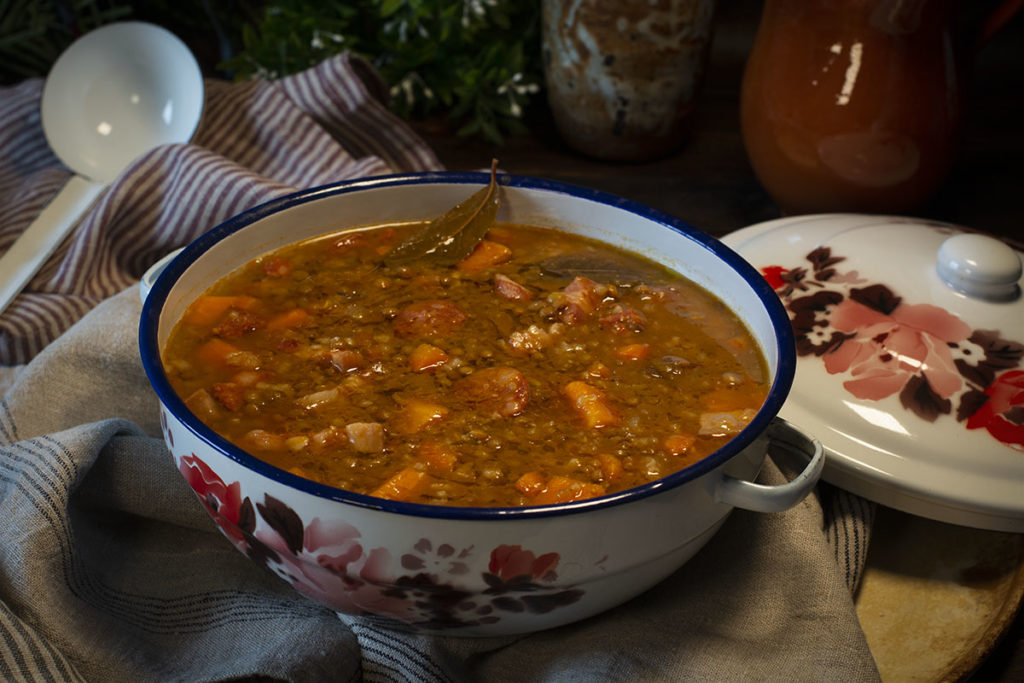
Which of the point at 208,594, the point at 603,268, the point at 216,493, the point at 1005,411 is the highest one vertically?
the point at 216,493

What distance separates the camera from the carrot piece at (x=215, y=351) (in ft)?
5.33

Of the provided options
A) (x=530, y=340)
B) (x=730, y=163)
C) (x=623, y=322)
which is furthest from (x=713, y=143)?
(x=530, y=340)

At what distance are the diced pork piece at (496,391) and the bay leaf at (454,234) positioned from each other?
0.40 metres

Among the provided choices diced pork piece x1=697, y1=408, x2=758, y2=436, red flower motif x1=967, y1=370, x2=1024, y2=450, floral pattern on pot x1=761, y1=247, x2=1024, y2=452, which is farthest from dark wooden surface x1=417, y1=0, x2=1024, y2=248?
diced pork piece x1=697, y1=408, x2=758, y2=436

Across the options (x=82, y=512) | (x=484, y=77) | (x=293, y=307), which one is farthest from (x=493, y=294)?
(x=484, y=77)

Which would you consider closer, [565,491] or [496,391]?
[565,491]

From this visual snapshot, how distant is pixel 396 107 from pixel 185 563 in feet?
6.70

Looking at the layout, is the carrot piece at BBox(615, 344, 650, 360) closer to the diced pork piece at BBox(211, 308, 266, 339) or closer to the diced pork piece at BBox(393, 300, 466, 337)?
the diced pork piece at BBox(393, 300, 466, 337)

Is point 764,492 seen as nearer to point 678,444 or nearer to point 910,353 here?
point 678,444

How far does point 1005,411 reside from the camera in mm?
1762

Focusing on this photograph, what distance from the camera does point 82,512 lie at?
1.75 m

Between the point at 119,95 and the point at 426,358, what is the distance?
198cm

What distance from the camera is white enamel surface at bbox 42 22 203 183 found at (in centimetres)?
299

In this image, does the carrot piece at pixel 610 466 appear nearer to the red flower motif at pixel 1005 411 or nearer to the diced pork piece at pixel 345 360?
the diced pork piece at pixel 345 360
